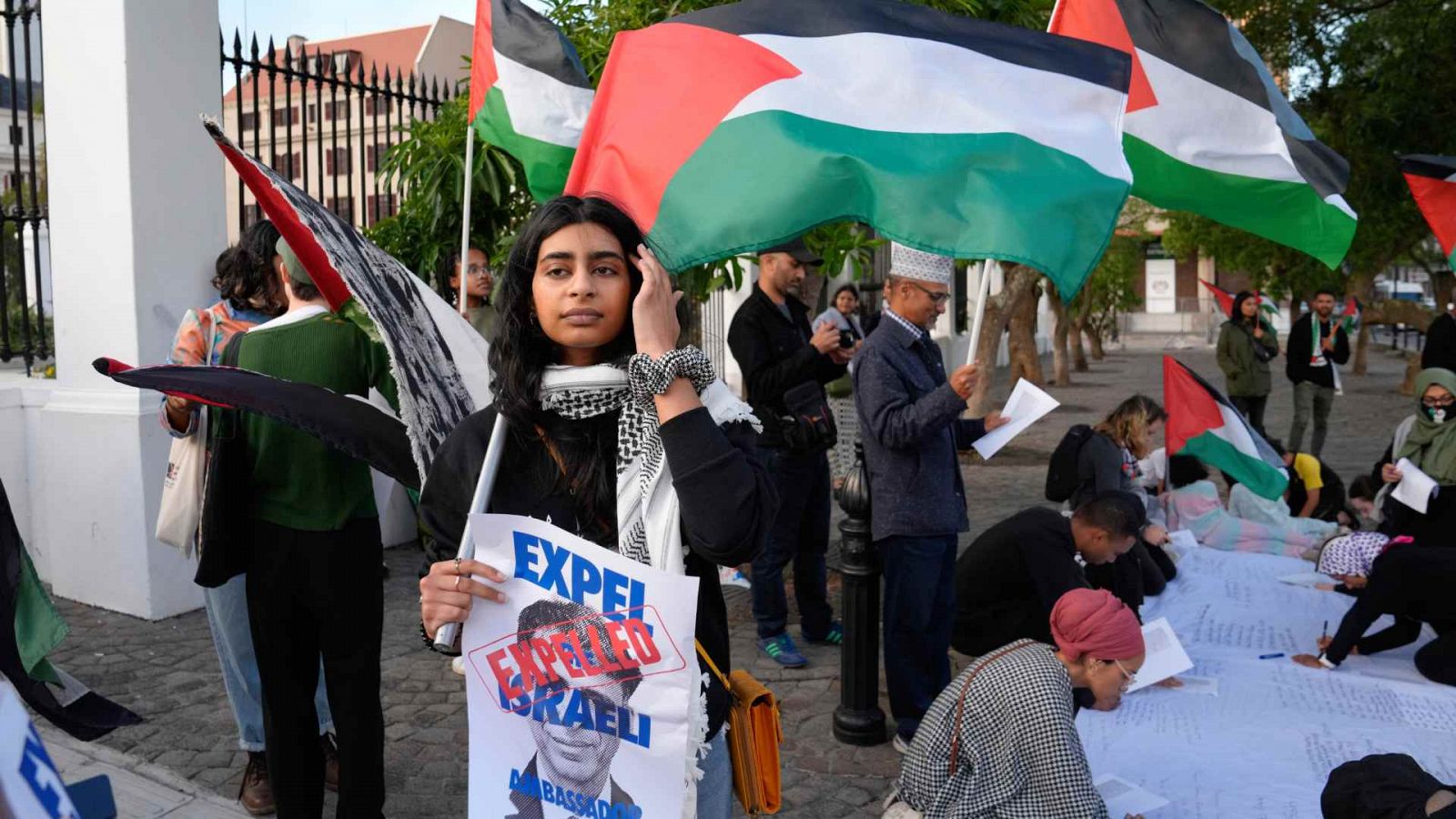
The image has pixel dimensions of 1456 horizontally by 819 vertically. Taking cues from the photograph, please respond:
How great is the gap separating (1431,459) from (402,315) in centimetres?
647

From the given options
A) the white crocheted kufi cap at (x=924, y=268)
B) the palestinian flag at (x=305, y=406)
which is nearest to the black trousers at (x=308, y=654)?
the palestinian flag at (x=305, y=406)

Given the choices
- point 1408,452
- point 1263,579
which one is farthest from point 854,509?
point 1408,452

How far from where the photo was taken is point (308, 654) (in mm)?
3480

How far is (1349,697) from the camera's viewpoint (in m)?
5.16

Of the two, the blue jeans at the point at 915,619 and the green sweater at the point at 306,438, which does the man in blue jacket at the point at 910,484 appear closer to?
the blue jeans at the point at 915,619

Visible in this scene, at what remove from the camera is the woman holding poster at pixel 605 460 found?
1.95 metres

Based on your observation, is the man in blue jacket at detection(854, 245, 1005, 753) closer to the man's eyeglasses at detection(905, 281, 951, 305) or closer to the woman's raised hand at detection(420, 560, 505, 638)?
the man's eyeglasses at detection(905, 281, 951, 305)

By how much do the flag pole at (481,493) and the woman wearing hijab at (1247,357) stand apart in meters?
11.1

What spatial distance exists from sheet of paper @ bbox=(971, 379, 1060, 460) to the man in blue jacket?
0.08 metres

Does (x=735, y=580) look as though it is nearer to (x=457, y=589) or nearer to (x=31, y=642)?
(x=31, y=642)

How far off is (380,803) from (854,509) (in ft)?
6.94

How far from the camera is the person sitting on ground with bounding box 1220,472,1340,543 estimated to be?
8250mm

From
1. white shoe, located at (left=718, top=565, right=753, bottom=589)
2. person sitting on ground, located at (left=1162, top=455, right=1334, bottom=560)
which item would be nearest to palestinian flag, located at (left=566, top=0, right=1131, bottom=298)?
white shoe, located at (left=718, top=565, right=753, bottom=589)

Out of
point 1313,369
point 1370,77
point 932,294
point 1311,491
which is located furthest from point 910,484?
point 1370,77
